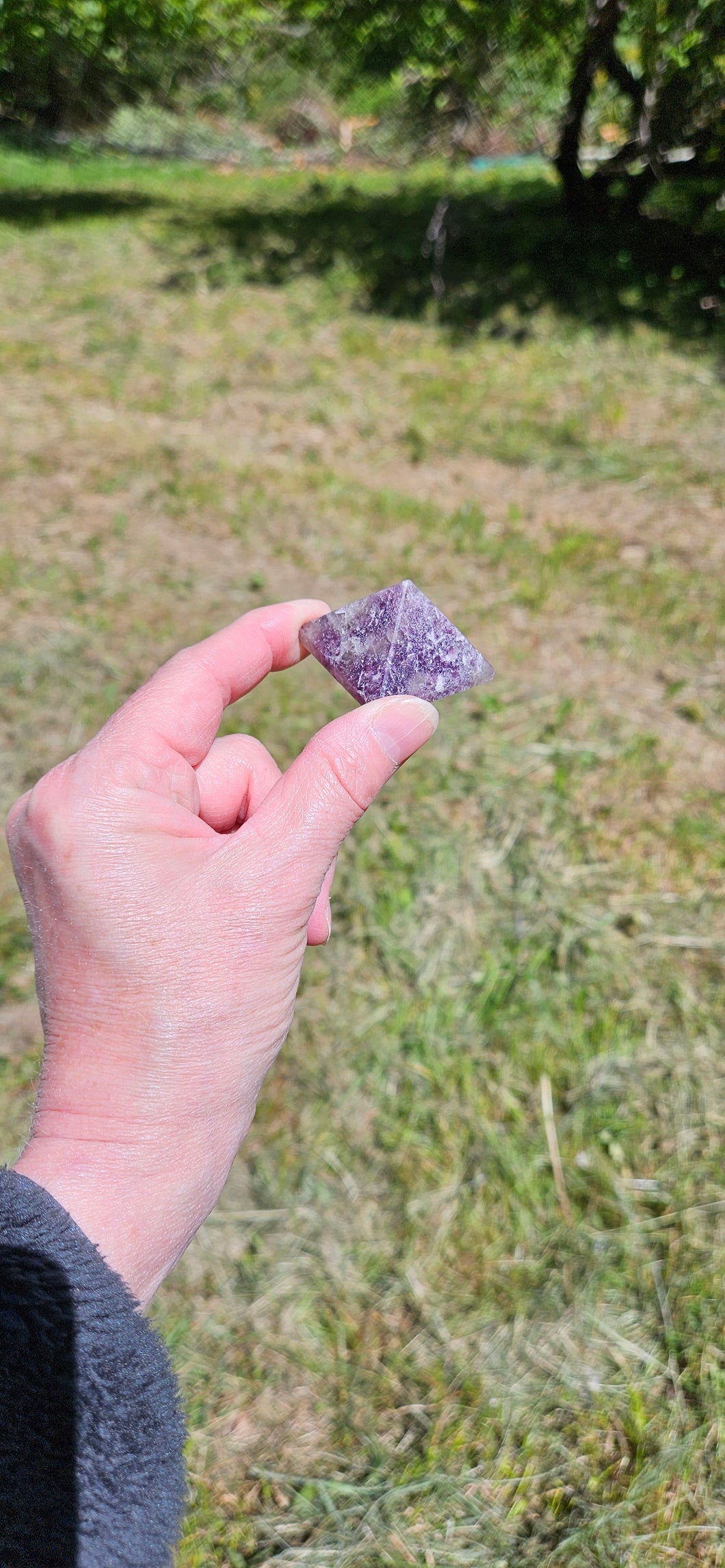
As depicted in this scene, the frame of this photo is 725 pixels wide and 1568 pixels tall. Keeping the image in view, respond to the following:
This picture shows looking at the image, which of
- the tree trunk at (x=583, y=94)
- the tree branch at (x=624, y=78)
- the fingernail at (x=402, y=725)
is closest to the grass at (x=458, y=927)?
the fingernail at (x=402, y=725)

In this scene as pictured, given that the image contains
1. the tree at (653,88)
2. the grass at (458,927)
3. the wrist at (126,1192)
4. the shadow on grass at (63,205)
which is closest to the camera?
the wrist at (126,1192)

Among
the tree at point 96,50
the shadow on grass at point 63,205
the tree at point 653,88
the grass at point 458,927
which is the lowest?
the grass at point 458,927

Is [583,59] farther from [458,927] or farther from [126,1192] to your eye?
[126,1192]

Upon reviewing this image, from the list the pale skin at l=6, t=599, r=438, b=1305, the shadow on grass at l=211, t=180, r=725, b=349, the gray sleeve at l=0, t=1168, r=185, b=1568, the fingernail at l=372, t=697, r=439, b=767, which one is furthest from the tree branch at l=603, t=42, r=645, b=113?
the gray sleeve at l=0, t=1168, r=185, b=1568

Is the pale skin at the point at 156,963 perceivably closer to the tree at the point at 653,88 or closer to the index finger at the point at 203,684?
the index finger at the point at 203,684

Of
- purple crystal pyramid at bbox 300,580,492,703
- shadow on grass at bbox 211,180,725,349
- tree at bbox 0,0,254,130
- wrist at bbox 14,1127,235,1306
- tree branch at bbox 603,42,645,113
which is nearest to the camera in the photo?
wrist at bbox 14,1127,235,1306

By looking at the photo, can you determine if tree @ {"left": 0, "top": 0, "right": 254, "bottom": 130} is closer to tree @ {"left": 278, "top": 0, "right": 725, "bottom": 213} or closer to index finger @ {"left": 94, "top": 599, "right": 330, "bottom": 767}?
tree @ {"left": 278, "top": 0, "right": 725, "bottom": 213}

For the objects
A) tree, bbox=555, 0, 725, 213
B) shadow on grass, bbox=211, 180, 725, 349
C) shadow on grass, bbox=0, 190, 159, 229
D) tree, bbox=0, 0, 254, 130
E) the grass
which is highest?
tree, bbox=0, 0, 254, 130
